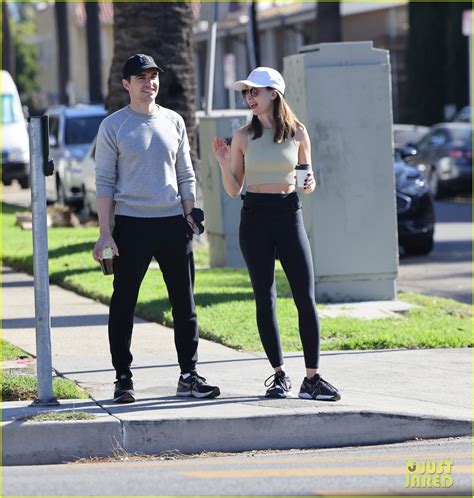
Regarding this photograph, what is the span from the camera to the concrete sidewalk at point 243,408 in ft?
22.6

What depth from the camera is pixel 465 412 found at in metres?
7.54

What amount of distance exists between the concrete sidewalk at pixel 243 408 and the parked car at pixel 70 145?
1434 cm

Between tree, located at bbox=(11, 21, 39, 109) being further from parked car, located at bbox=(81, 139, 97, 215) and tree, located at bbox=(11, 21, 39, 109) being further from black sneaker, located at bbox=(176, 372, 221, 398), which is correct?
black sneaker, located at bbox=(176, 372, 221, 398)

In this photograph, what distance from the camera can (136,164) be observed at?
7.46m

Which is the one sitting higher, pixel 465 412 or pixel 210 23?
pixel 210 23

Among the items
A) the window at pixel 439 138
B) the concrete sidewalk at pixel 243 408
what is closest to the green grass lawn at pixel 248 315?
the concrete sidewalk at pixel 243 408

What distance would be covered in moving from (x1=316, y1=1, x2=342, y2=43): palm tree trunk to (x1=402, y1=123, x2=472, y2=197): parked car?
3.70m

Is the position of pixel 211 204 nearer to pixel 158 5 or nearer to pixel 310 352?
pixel 158 5

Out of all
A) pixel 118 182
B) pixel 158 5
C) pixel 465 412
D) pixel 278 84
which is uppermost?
pixel 158 5

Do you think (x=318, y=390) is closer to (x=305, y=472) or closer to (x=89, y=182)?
(x=305, y=472)

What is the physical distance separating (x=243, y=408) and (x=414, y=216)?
974 cm

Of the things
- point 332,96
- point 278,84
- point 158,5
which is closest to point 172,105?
point 158,5

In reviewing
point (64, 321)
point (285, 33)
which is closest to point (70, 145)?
point (64, 321)

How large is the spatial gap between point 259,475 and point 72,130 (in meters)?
20.0
